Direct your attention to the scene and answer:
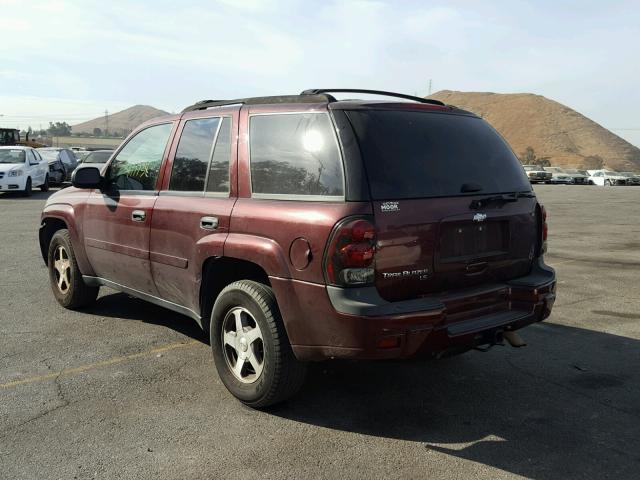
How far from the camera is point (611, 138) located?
137 m

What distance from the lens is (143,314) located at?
19.7 ft

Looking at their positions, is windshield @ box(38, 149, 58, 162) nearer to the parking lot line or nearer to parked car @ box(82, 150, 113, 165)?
parked car @ box(82, 150, 113, 165)

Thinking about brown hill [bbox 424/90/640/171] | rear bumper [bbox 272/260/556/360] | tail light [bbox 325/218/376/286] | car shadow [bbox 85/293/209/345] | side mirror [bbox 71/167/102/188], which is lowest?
car shadow [bbox 85/293/209/345]

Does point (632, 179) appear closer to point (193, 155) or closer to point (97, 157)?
point (97, 157)

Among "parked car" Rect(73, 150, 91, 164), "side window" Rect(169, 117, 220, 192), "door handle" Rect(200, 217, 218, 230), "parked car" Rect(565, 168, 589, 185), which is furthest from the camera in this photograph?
"parked car" Rect(565, 168, 589, 185)

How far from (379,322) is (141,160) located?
2895mm

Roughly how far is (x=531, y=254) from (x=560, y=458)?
141 centimetres

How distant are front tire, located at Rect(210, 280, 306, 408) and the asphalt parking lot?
0.51ft

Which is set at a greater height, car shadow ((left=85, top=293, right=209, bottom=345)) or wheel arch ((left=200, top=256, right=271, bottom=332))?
wheel arch ((left=200, top=256, right=271, bottom=332))

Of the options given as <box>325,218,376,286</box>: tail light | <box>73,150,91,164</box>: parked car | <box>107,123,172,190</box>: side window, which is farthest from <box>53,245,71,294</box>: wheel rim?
<box>73,150,91,164</box>: parked car

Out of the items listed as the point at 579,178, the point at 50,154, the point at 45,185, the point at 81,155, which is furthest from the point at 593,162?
the point at 45,185

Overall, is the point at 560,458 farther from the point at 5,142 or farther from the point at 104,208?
the point at 5,142

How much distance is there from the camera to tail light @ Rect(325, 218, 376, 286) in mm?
3201

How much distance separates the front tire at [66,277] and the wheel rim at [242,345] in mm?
2502
